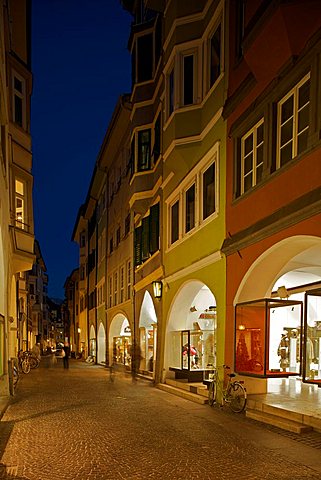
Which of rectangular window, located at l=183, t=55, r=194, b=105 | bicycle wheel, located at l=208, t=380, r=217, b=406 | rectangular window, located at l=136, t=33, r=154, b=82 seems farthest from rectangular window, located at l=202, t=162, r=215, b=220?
rectangular window, located at l=136, t=33, r=154, b=82

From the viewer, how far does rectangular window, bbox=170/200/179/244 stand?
18.5 meters

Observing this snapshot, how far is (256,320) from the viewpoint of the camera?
11.9 metres

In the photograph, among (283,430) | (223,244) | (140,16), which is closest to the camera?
(283,430)

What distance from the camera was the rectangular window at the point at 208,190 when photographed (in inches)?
577

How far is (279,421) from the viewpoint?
999 cm

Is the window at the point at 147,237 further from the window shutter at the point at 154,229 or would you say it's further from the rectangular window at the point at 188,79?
the rectangular window at the point at 188,79

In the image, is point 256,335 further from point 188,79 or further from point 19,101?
point 19,101

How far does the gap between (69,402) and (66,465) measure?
723 centimetres

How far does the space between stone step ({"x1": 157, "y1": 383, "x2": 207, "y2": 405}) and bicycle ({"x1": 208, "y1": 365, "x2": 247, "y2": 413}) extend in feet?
2.03

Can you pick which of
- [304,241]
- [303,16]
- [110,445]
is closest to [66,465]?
[110,445]

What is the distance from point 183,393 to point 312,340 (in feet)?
14.2

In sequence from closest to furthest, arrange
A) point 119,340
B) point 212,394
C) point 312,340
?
point 212,394, point 312,340, point 119,340

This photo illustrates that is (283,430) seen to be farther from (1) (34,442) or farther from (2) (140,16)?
(2) (140,16)

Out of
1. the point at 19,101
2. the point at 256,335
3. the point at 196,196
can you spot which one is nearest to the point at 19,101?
the point at 19,101
